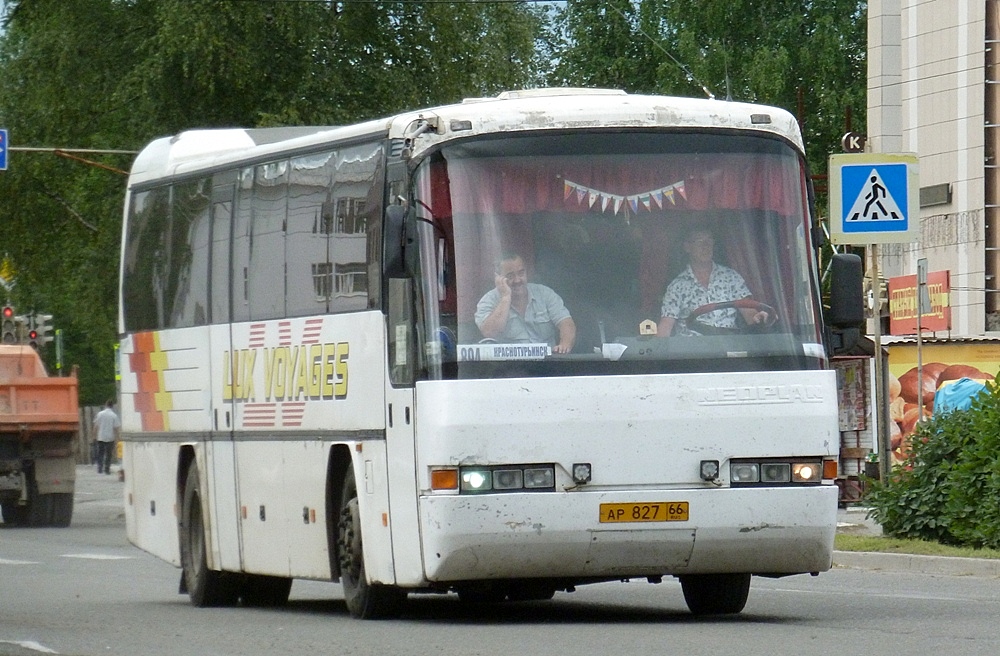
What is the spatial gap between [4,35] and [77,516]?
28.4 feet

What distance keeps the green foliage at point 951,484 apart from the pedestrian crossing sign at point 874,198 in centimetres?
157

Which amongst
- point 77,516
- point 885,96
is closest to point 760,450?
point 77,516

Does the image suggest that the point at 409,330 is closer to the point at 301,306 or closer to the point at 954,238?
the point at 301,306

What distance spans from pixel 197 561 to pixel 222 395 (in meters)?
1.56

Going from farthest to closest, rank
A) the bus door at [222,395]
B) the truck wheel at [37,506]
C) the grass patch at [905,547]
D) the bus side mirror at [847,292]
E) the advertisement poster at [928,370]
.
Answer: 1. the truck wheel at [37,506]
2. the advertisement poster at [928,370]
3. the grass patch at [905,547]
4. the bus door at [222,395]
5. the bus side mirror at [847,292]

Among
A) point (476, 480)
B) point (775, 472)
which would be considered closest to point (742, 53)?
point (775, 472)

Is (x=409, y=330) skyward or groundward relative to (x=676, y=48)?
groundward

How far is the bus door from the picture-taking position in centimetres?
1571

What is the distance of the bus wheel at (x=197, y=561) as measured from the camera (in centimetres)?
1652

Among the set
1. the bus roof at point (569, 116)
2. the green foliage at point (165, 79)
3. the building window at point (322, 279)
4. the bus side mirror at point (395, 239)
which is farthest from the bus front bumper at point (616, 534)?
the green foliage at point (165, 79)

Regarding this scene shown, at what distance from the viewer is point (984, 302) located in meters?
43.2

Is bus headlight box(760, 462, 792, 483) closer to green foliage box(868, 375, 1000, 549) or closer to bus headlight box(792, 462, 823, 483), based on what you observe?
bus headlight box(792, 462, 823, 483)

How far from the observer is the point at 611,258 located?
41.1 ft

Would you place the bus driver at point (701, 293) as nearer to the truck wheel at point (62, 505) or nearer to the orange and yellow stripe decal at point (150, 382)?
the orange and yellow stripe decal at point (150, 382)
